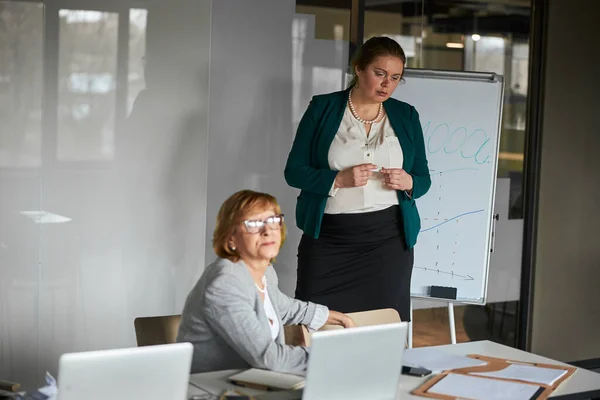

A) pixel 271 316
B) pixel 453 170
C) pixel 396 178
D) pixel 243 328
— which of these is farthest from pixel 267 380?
pixel 453 170

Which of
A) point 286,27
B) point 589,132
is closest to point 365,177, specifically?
point 286,27

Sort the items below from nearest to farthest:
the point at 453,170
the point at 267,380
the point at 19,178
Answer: the point at 267,380 → the point at 19,178 → the point at 453,170

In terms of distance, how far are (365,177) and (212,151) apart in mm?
1223

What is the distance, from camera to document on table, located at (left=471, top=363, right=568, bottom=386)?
280 cm

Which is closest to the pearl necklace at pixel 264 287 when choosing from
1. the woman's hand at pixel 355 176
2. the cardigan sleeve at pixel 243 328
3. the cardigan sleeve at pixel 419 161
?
the cardigan sleeve at pixel 243 328

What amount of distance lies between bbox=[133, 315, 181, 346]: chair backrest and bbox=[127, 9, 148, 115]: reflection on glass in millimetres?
1715

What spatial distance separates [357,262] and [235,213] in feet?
4.63

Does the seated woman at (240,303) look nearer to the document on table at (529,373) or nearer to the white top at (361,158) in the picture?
the document on table at (529,373)

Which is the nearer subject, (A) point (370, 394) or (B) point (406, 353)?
(A) point (370, 394)

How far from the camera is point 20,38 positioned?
14.2 ft

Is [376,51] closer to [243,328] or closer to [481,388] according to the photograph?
[243,328]

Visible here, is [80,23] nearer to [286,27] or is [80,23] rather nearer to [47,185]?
[47,185]

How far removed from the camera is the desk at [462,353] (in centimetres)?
251

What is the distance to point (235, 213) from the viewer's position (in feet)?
9.71
